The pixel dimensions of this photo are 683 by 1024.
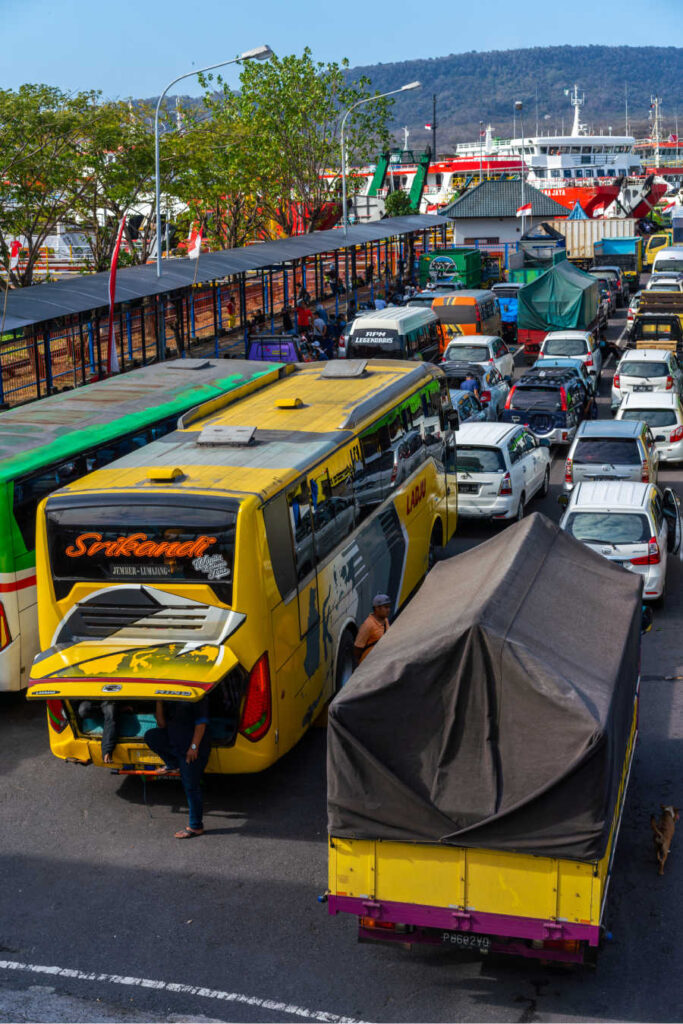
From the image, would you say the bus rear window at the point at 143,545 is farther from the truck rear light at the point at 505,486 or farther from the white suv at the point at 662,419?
the white suv at the point at 662,419

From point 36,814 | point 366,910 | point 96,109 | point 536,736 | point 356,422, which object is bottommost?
point 36,814

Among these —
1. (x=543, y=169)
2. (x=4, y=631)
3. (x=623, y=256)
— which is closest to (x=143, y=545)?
(x=4, y=631)

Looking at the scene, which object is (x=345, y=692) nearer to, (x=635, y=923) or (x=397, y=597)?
(x=635, y=923)

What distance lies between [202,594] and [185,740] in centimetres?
122

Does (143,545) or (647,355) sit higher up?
(143,545)

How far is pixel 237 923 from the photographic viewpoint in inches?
353

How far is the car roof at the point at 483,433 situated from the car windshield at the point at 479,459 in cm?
14

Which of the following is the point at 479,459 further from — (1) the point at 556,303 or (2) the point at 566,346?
(1) the point at 556,303

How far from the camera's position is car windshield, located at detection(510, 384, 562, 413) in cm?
2628

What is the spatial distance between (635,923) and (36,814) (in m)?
5.32

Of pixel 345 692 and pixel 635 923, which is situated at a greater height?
pixel 345 692

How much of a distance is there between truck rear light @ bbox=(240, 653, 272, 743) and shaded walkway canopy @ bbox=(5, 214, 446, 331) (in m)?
13.5

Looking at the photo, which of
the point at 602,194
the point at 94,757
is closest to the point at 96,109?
the point at 94,757

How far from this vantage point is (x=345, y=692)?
25.8 feet
